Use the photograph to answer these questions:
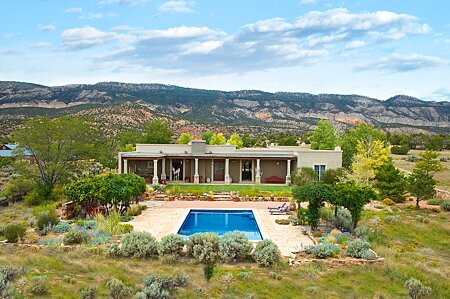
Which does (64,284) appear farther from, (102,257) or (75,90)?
(75,90)

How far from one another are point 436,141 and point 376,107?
229ft

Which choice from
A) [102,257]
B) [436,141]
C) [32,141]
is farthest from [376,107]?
[102,257]

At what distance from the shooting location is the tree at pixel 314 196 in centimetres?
1745

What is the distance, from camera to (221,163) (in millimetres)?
36594

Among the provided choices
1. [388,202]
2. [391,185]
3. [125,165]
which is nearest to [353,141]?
[391,185]

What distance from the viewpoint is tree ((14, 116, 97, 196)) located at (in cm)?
2778

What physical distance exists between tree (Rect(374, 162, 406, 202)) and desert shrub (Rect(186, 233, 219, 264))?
15875 millimetres

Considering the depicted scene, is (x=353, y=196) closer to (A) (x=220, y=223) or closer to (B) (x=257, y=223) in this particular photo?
(B) (x=257, y=223)

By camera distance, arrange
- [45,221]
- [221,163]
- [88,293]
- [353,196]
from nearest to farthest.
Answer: [88,293] < [353,196] < [45,221] < [221,163]

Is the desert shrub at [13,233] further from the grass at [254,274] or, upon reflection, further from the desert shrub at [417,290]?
the desert shrub at [417,290]

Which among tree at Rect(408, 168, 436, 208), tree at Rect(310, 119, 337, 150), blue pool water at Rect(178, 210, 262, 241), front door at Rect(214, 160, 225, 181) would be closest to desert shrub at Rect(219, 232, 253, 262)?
blue pool water at Rect(178, 210, 262, 241)

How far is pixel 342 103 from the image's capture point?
131 m

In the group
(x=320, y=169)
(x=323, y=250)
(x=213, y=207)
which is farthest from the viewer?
(x=320, y=169)

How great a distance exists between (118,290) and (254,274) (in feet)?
12.8
